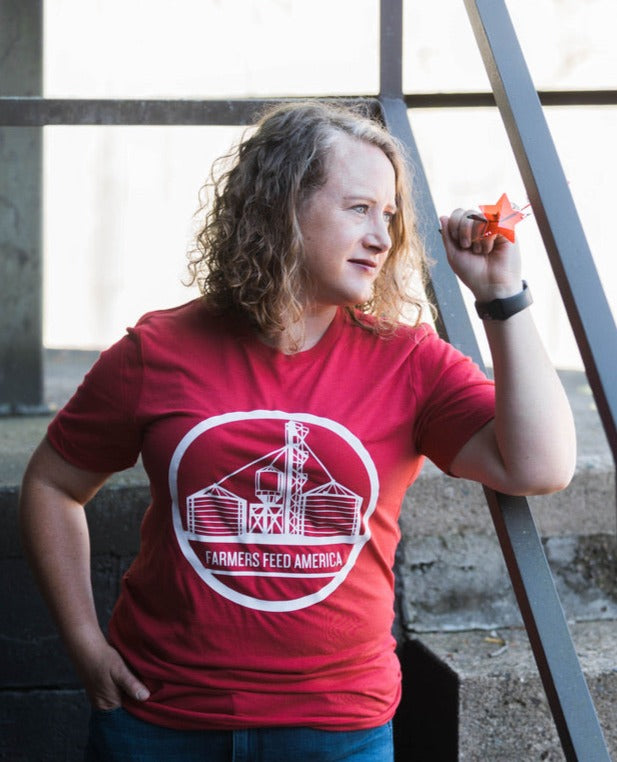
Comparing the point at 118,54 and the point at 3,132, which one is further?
the point at 118,54

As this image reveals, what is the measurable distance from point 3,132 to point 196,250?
1.80 metres

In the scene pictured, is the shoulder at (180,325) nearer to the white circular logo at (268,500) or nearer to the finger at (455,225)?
the white circular logo at (268,500)

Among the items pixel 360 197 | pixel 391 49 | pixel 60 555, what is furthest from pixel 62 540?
pixel 391 49

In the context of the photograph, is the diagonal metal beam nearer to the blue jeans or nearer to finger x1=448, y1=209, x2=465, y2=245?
the blue jeans

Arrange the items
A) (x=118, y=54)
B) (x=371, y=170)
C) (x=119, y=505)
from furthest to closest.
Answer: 1. (x=118, y=54)
2. (x=119, y=505)
3. (x=371, y=170)

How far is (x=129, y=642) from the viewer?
1.81 metres

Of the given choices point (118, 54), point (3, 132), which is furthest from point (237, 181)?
point (118, 54)

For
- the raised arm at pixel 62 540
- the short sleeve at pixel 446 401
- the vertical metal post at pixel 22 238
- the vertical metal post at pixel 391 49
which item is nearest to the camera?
the short sleeve at pixel 446 401

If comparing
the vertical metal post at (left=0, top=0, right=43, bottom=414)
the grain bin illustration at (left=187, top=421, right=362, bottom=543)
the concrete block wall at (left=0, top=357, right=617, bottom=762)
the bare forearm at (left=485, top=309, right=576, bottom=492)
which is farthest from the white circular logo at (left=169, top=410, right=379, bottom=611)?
the vertical metal post at (left=0, top=0, right=43, bottom=414)

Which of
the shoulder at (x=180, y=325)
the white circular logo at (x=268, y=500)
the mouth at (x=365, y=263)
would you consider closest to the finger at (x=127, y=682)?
the white circular logo at (x=268, y=500)

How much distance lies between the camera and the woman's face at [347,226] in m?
1.71

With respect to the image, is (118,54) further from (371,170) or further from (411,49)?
(371,170)

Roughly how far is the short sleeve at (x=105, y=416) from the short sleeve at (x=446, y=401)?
45 cm

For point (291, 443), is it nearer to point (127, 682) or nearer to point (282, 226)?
point (282, 226)
